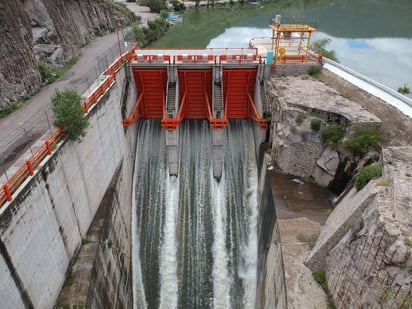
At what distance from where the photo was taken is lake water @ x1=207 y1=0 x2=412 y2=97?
32.7 m

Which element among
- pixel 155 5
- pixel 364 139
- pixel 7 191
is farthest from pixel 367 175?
pixel 155 5

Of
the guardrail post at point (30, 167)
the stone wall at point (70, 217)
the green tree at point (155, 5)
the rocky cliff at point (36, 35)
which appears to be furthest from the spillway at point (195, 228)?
the green tree at point (155, 5)

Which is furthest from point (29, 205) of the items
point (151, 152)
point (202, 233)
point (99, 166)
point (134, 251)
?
point (151, 152)

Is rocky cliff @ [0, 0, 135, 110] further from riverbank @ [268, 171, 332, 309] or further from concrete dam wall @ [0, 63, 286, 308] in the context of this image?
riverbank @ [268, 171, 332, 309]

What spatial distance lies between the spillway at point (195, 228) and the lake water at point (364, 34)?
42.1 feet

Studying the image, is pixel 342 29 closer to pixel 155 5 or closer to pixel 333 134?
pixel 155 5

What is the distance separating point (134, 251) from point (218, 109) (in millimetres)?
9927

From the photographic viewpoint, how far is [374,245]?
9305 millimetres

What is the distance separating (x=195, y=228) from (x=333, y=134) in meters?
9.14

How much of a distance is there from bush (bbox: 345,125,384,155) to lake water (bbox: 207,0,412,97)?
11254 millimetres

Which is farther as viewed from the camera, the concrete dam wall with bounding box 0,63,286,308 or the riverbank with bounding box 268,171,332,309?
the riverbank with bounding box 268,171,332,309

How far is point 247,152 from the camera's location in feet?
67.5

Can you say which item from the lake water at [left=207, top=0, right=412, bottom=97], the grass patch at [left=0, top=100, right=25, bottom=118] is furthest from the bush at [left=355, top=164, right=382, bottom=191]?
the grass patch at [left=0, top=100, right=25, bottom=118]

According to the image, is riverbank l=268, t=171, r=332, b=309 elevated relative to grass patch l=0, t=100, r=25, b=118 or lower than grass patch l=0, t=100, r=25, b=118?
lower
